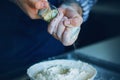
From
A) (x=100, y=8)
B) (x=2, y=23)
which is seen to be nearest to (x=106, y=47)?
(x=100, y=8)

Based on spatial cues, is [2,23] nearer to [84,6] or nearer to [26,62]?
[26,62]

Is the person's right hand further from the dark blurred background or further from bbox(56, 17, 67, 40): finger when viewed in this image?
the dark blurred background

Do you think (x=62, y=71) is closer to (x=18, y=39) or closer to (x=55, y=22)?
(x=55, y=22)

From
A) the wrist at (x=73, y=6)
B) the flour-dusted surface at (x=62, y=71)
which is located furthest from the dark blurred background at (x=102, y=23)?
the flour-dusted surface at (x=62, y=71)

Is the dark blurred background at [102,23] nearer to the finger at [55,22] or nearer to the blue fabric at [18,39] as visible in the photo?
the blue fabric at [18,39]

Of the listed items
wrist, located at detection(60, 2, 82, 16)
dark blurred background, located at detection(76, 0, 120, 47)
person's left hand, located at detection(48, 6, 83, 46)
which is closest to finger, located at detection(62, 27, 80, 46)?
person's left hand, located at detection(48, 6, 83, 46)
